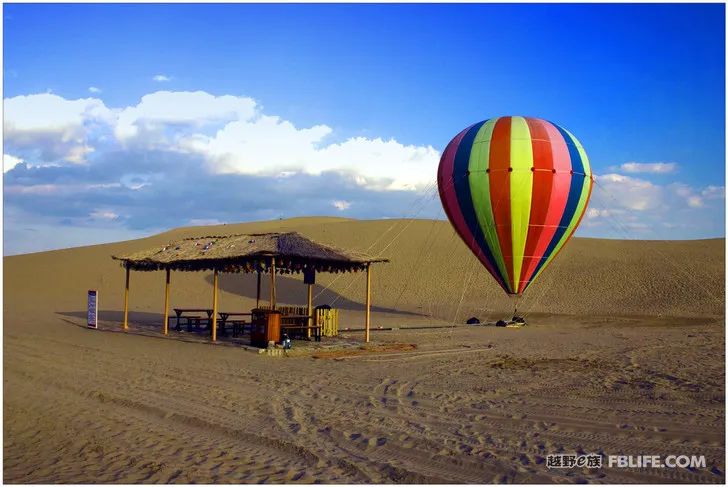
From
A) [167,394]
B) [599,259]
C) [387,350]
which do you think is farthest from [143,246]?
[167,394]

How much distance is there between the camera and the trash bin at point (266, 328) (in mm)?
17609

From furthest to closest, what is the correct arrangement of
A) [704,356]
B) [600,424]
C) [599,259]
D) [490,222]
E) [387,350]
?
[599,259] < [490,222] < [387,350] < [704,356] < [600,424]

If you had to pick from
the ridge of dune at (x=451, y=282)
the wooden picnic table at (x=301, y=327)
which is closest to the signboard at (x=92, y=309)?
the wooden picnic table at (x=301, y=327)

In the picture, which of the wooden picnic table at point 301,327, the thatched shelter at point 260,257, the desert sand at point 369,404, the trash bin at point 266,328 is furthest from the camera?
the wooden picnic table at point 301,327

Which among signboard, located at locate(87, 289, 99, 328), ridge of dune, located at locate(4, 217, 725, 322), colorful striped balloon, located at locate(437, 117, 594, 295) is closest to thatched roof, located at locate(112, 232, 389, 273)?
signboard, located at locate(87, 289, 99, 328)

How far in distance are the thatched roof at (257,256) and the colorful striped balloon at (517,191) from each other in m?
5.08

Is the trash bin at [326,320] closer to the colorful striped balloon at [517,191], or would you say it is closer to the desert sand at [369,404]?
the desert sand at [369,404]

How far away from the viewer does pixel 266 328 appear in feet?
58.0

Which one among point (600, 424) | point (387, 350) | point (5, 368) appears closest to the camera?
point (600, 424)

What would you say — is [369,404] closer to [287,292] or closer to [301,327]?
[301,327]

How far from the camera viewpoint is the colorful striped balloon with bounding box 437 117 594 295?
2262cm

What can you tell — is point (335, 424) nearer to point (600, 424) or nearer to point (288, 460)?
point (288, 460)

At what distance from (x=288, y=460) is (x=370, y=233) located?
57085 millimetres

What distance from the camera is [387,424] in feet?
29.1
